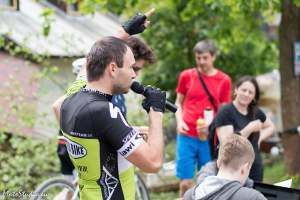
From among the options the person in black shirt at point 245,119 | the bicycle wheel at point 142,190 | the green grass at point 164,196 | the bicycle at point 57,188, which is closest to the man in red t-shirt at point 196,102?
the bicycle wheel at point 142,190

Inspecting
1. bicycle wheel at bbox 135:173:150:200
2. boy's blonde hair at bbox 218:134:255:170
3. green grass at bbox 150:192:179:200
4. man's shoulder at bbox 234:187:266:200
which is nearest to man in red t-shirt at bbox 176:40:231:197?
bicycle wheel at bbox 135:173:150:200

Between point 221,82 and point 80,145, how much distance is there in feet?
12.2

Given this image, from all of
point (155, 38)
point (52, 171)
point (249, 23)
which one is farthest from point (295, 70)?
point (155, 38)

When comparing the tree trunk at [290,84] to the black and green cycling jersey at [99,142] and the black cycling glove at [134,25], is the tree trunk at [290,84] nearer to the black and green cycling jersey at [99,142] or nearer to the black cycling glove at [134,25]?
the black cycling glove at [134,25]

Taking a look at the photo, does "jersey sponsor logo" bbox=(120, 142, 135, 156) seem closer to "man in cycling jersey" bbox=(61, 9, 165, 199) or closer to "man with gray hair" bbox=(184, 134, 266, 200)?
"man in cycling jersey" bbox=(61, 9, 165, 199)

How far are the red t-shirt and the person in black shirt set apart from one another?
A: 889mm

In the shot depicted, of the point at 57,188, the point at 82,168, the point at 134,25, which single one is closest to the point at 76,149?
the point at 82,168

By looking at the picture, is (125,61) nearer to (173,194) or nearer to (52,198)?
(52,198)

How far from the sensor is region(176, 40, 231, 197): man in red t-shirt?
666 cm

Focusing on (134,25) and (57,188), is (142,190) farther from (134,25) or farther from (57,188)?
(134,25)

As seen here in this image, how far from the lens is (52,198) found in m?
6.14

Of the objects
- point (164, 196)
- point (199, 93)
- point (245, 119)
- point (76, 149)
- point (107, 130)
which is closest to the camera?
point (107, 130)

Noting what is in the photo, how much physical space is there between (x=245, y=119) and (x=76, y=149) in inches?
108

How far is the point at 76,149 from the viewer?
3.25m
